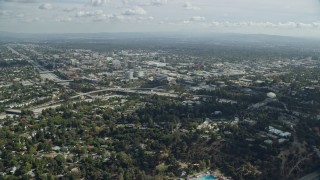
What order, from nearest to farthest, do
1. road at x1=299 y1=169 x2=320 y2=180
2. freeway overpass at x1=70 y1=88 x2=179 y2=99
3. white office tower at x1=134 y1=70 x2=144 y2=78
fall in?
road at x1=299 y1=169 x2=320 y2=180 < freeway overpass at x1=70 y1=88 x2=179 y2=99 < white office tower at x1=134 y1=70 x2=144 y2=78

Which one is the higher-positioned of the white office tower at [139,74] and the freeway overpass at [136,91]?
the white office tower at [139,74]

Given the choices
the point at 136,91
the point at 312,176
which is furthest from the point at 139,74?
the point at 312,176

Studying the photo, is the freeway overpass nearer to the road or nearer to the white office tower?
the white office tower

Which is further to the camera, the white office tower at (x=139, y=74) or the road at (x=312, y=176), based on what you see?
the white office tower at (x=139, y=74)

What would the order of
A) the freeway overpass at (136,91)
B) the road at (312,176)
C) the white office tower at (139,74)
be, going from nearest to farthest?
1. the road at (312,176)
2. the freeway overpass at (136,91)
3. the white office tower at (139,74)

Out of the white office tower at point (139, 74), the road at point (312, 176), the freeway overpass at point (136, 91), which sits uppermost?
the white office tower at point (139, 74)

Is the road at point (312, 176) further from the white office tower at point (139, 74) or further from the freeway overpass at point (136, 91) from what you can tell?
the white office tower at point (139, 74)

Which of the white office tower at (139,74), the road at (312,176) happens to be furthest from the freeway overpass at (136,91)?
the road at (312,176)

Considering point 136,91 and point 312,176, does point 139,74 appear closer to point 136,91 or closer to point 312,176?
point 136,91

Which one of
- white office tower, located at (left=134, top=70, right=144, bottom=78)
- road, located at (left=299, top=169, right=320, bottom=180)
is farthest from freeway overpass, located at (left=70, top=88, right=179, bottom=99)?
road, located at (left=299, top=169, right=320, bottom=180)

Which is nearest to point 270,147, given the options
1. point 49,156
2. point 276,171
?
point 276,171

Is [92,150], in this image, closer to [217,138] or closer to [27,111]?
[217,138]
